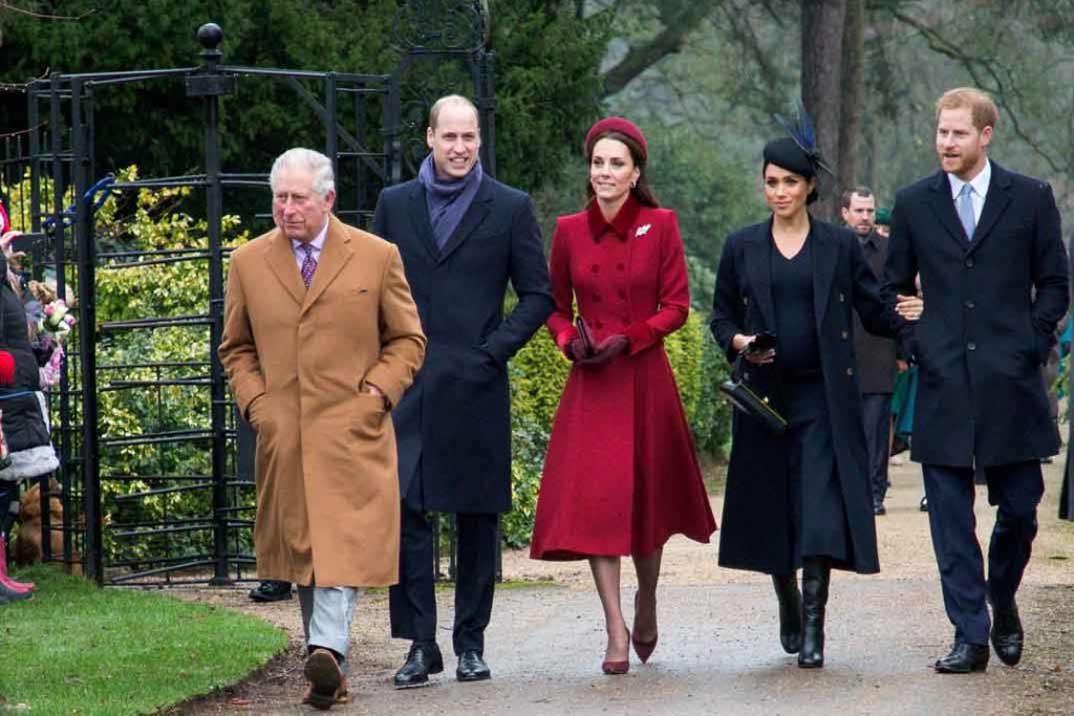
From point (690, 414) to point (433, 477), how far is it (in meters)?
11.1

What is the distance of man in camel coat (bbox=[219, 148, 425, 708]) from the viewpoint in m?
7.21

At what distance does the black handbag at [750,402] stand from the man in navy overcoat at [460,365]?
73cm

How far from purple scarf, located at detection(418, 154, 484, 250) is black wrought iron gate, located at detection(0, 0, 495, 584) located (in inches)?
91.3

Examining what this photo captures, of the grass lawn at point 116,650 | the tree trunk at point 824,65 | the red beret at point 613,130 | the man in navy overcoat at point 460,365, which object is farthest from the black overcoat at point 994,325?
the tree trunk at point 824,65

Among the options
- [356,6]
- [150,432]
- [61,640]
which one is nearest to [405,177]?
[356,6]

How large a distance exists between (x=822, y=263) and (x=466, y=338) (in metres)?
1.35

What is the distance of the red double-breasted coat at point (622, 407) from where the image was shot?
26.2 feet

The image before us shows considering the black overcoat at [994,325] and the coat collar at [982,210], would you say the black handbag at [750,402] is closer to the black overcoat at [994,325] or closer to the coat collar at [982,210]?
the black overcoat at [994,325]

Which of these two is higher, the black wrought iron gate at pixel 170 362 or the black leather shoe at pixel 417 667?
the black wrought iron gate at pixel 170 362

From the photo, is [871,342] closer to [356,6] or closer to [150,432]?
[150,432]

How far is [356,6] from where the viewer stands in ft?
64.9

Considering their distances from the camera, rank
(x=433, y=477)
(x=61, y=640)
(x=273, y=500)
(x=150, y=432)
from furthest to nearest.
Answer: (x=150, y=432)
(x=61, y=640)
(x=433, y=477)
(x=273, y=500)

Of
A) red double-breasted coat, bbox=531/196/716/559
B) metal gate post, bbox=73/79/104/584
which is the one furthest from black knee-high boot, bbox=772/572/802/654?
metal gate post, bbox=73/79/104/584

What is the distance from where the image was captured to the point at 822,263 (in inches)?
316
